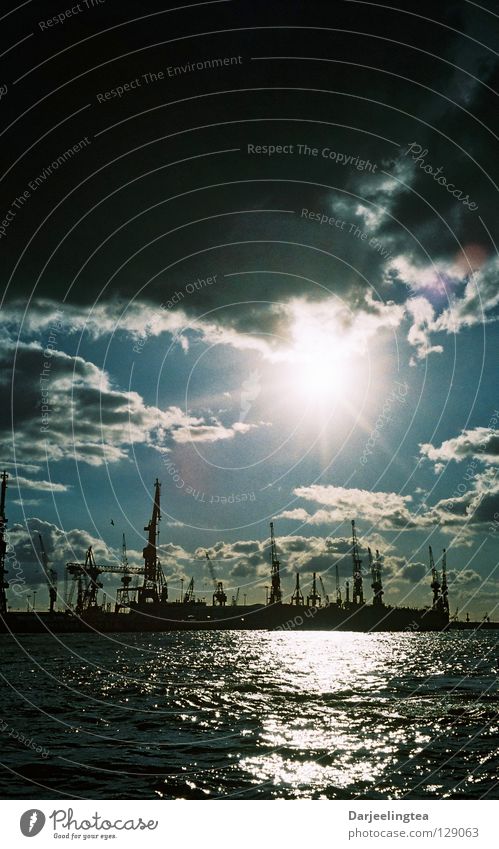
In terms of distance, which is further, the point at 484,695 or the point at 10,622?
the point at 10,622

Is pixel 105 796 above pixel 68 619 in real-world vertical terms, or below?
below

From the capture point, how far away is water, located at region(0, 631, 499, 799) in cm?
2008

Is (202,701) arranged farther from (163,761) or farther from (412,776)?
(412,776)

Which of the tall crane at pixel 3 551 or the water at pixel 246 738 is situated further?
the tall crane at pixel 3 551

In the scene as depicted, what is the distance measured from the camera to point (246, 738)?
27453mm

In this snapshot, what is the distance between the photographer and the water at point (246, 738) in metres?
20.1

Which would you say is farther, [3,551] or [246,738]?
[3,551]

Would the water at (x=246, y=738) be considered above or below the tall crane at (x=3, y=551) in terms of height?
below

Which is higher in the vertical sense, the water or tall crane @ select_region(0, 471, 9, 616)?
tall crane @ select_region(0, 471, 9, 616)

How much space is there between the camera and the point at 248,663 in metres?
72.4

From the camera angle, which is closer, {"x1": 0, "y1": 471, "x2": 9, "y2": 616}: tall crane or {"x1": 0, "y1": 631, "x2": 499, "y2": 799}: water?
{"x1": 0, "y1": 631, "x2": 499, "y2": 799}: water
